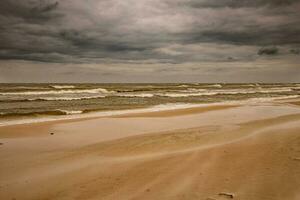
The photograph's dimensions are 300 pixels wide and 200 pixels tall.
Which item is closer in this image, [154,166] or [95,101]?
[154,166]

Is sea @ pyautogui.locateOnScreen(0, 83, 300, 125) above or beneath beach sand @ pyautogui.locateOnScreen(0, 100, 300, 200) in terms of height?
beneath

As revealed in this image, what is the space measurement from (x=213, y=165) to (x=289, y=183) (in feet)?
5.53

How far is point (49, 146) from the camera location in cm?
970

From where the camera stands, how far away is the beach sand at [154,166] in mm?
5312

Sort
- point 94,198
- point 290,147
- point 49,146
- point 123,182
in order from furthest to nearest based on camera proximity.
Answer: point 49,146, point 290,147, point 123,182, point 94,198

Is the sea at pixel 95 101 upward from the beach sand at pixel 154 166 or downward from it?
downward

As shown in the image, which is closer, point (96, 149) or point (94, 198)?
point (94, 198)

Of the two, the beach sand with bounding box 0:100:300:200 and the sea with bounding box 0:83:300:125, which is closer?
the beach sand with bounding box 0:100:300:200

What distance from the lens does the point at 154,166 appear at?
688 cm

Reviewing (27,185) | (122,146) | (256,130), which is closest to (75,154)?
(122,146)

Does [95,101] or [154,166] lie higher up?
[154,166]

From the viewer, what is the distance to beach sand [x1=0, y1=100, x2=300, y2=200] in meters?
5.31

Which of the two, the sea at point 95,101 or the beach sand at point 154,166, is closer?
the beach sand at point 154,166

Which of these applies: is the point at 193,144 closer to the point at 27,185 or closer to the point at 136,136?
the point at 136,136
